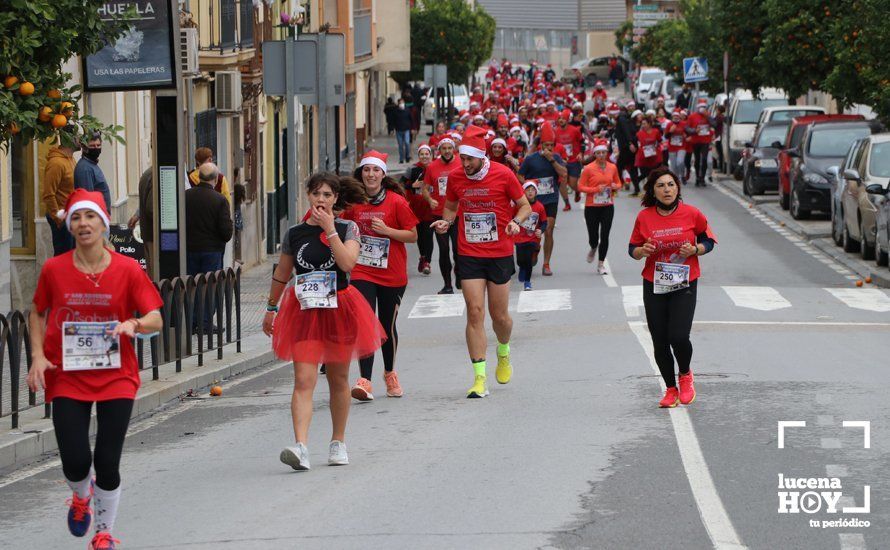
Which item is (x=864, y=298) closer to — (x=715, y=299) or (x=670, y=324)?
(x=715, y=299)

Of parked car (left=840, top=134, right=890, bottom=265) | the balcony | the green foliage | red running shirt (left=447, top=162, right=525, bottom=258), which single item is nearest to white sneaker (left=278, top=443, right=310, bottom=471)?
red running shirt (left=447, top=162, right=525, bottom=258)

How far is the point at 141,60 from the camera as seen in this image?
14414 millimetres

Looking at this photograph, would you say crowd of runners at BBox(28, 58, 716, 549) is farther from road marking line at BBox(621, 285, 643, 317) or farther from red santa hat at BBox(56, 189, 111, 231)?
road marking line at BBox(621, 285, 643, 317)


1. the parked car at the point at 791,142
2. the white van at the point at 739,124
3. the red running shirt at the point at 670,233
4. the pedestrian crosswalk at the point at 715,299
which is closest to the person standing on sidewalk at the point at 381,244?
the red running shirt at the point at 670,233

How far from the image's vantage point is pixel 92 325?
25.7ft

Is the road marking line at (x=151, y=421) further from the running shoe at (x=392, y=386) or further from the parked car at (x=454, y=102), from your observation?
the parked car at (x=454, y=102)

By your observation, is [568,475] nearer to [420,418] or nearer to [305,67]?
[420,418]

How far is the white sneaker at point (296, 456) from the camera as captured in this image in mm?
9641

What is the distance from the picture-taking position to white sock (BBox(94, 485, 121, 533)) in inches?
309

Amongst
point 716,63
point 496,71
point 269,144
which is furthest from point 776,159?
point 496,71

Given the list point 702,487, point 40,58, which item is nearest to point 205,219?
point 40,58

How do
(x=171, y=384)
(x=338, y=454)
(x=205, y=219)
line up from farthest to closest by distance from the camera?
(x=205, y=219) → (x=171, y=384) → (x=338, y=454)

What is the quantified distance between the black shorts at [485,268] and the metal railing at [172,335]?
2267mm

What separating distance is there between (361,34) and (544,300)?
29.9 meters
